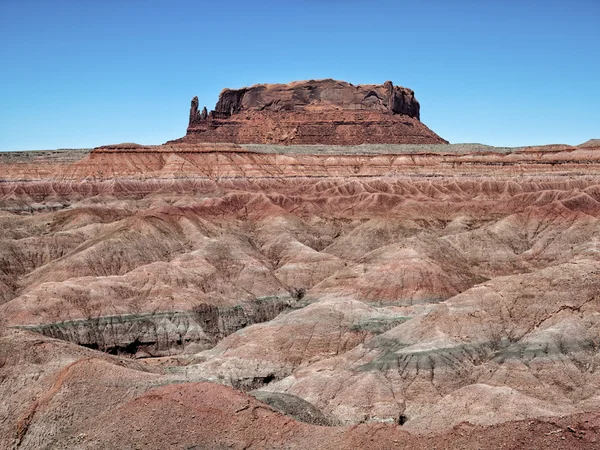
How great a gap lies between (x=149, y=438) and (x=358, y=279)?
43115 millimetres

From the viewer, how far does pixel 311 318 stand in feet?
182

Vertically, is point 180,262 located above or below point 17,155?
below

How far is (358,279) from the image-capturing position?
70.2 meters

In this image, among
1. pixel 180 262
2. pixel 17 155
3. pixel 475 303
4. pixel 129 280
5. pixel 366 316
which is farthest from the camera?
pixel 17 155

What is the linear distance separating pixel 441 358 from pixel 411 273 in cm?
2453

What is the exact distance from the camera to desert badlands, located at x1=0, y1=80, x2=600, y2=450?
101 ft

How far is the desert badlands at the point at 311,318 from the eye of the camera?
30.7 meters

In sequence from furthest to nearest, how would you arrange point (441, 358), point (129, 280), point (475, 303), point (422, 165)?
1. point (422, 165)
2. point (129, 280)
3. point (475, 303)
4. point (441, 358)

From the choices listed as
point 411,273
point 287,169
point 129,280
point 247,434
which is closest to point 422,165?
point 287,169

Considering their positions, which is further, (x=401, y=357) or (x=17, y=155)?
(x=17, y=155)

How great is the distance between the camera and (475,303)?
5181cm

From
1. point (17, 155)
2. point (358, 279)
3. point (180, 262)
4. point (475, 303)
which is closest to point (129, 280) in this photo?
point (180, 262)

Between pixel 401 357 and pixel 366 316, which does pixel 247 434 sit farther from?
pixel 366 316

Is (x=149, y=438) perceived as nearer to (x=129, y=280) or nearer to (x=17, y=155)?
(x=129, y=280)
